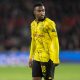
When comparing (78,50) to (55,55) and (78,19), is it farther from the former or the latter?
(55,55)

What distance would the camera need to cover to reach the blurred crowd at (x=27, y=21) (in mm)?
23766

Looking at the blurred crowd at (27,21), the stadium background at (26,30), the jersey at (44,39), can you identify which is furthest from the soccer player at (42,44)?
the blurred crowd at (27,21)

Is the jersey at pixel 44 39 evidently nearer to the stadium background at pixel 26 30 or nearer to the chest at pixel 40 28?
the chest at pixel 40 28

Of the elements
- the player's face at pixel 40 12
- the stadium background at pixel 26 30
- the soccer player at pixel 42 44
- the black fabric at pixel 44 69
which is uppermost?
the player's face at pixel 40 12

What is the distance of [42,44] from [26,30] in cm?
1384

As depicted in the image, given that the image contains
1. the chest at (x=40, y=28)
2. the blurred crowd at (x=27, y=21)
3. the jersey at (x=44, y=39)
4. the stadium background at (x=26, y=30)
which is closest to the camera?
the jersey at (x=44, y=39)

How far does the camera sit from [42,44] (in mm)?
10250

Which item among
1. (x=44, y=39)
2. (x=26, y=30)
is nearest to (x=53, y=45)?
(x=44, y=39)

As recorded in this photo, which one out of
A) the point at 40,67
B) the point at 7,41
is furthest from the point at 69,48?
the point at 40,67

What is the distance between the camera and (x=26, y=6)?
25.3 metres

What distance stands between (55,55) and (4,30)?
14.7 m

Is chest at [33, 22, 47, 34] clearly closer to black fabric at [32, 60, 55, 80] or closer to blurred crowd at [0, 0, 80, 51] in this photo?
black fabric at [32, 60, 55, 80]

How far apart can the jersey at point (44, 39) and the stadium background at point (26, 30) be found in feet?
33.6

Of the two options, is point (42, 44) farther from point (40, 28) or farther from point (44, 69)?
point (44, 69)
